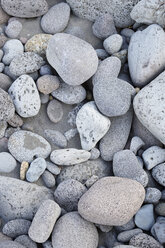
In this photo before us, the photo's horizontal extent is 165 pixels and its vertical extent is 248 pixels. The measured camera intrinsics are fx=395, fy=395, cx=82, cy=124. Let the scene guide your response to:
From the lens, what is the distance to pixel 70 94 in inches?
89.7

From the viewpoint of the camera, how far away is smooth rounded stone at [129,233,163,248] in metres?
1.88

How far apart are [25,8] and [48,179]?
109 centimetres

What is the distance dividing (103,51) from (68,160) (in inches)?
28.6

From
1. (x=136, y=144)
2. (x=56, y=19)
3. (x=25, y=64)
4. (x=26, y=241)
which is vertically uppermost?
(x=56, y=19)

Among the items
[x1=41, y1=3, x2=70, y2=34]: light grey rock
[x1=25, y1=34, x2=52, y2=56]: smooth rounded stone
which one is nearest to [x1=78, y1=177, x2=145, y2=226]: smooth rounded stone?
[x1=25, y1=34, x2=52, y2=56]: smooth rounded stone

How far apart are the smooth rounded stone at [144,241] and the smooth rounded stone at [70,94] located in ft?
2.73

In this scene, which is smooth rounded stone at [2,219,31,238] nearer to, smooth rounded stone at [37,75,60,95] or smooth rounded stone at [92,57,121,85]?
smooth rounded stone at [37,75,60,95]

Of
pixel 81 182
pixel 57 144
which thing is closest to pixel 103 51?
pixel 57 144

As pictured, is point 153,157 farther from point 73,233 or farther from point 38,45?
point 38,45

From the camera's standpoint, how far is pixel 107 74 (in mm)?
2234

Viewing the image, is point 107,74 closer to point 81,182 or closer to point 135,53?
point 135,53

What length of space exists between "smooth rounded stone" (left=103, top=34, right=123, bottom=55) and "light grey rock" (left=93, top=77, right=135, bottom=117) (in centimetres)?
24

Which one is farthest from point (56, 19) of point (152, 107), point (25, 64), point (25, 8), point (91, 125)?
point (152, 107)

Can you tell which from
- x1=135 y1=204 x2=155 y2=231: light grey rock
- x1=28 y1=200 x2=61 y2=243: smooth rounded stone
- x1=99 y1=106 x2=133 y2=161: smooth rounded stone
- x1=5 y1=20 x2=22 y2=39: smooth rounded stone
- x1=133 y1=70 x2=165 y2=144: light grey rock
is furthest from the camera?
x1=5 y1=20 x2=22 y2=39: smooth rounded stone
